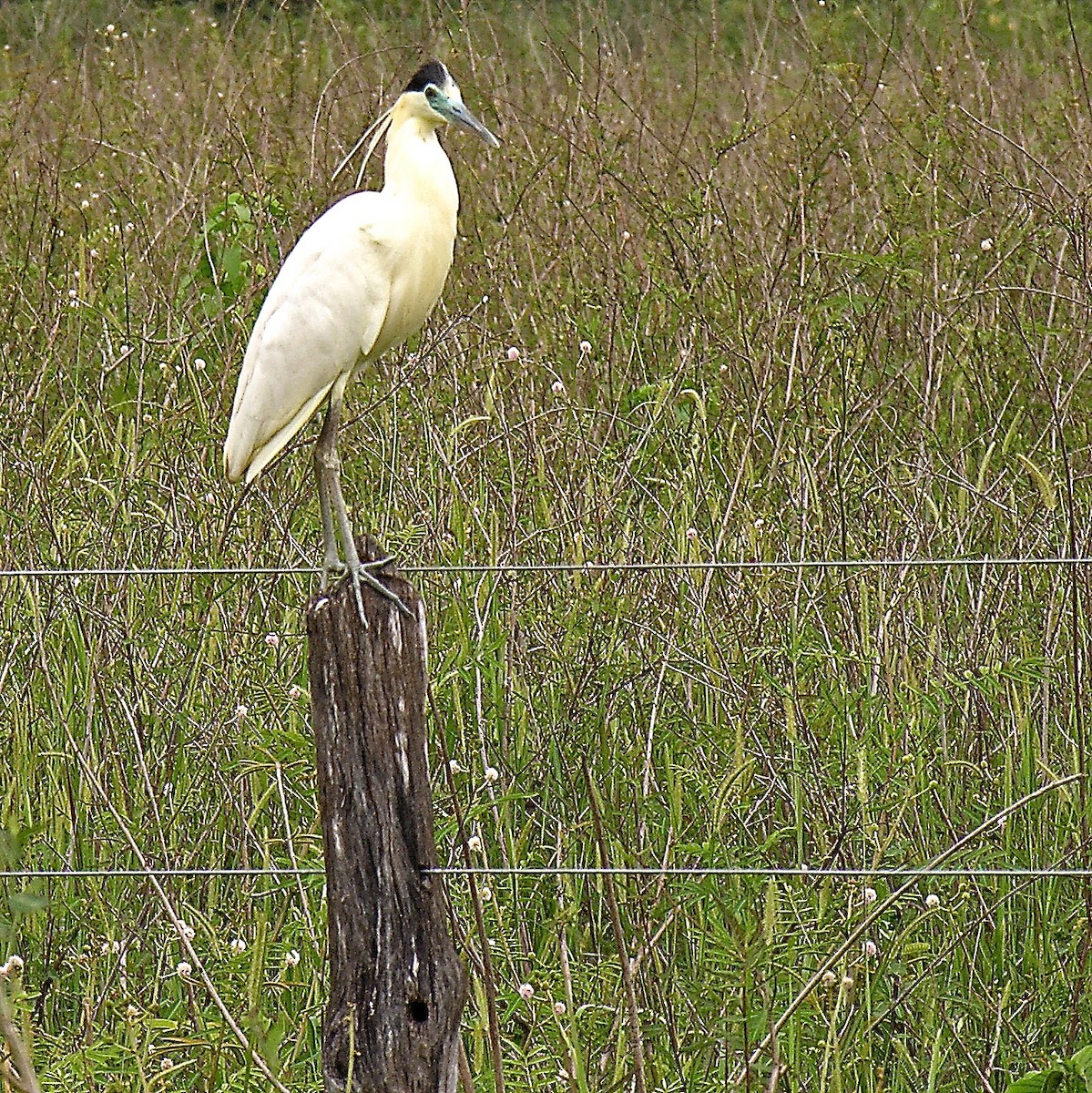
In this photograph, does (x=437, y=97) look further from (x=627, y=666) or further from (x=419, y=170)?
(x=627, y=666)

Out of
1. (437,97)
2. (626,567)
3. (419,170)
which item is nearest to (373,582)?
(626,567)

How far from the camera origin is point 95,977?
278cm

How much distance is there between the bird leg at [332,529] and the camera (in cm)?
219

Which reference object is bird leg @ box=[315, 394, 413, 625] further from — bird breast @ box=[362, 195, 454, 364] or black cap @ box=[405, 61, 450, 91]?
black cap @ box=[405, 61, 450, 91]

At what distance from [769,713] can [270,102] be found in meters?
4.63

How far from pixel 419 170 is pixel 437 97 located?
15 cm

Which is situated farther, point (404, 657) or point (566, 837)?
point (566, 837)

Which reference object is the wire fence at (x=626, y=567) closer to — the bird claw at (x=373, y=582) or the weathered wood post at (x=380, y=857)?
the bird claw at (x=373, y=582)

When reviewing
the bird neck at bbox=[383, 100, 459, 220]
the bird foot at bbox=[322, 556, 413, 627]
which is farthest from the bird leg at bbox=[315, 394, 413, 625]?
the bird neck at bbox=[383, 100, 459, 220]

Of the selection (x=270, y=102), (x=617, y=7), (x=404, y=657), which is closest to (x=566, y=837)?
(x=404, y=657)

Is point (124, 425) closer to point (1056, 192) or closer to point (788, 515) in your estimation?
point (788, 515)

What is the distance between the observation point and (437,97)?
8.64 feet

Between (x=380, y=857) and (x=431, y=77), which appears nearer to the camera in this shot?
(x=380, y=857)

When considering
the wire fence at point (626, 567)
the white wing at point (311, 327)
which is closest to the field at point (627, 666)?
the wire fence at point (626, 567)
